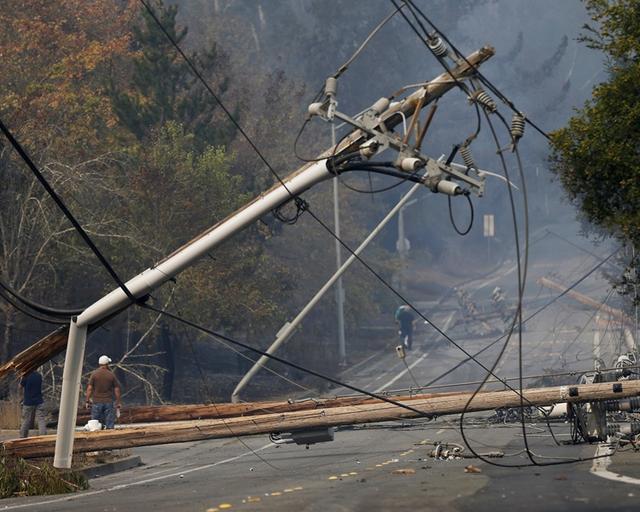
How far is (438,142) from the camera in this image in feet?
354

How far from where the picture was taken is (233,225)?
1811cm

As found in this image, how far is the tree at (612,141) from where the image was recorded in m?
19.3

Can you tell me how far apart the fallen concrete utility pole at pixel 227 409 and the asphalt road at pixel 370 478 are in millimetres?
733

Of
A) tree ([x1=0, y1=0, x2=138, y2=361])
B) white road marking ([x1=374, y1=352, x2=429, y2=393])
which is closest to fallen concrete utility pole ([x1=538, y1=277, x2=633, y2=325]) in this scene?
white road marking ([x1=374, y1=352, x2=429, y2=393])

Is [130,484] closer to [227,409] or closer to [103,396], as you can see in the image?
[227,409]

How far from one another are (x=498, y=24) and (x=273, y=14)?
56.5 m

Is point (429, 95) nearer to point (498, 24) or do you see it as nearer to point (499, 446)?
point (499, 446)

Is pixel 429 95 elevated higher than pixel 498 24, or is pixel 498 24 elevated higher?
pixel 498 24

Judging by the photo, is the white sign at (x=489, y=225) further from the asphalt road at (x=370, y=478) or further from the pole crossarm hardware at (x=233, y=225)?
the pole crossarm hardware at (x=233, y=225)

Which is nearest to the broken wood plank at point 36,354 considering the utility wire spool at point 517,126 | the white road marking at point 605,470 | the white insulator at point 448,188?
the white insulator at point 448,188

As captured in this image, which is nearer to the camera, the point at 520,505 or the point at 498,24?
the point at 520,505

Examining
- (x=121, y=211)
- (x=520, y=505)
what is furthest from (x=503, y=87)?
(x=520, y=505)

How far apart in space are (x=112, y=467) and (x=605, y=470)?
8692 mm

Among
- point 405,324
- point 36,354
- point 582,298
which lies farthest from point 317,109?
point 582,298
